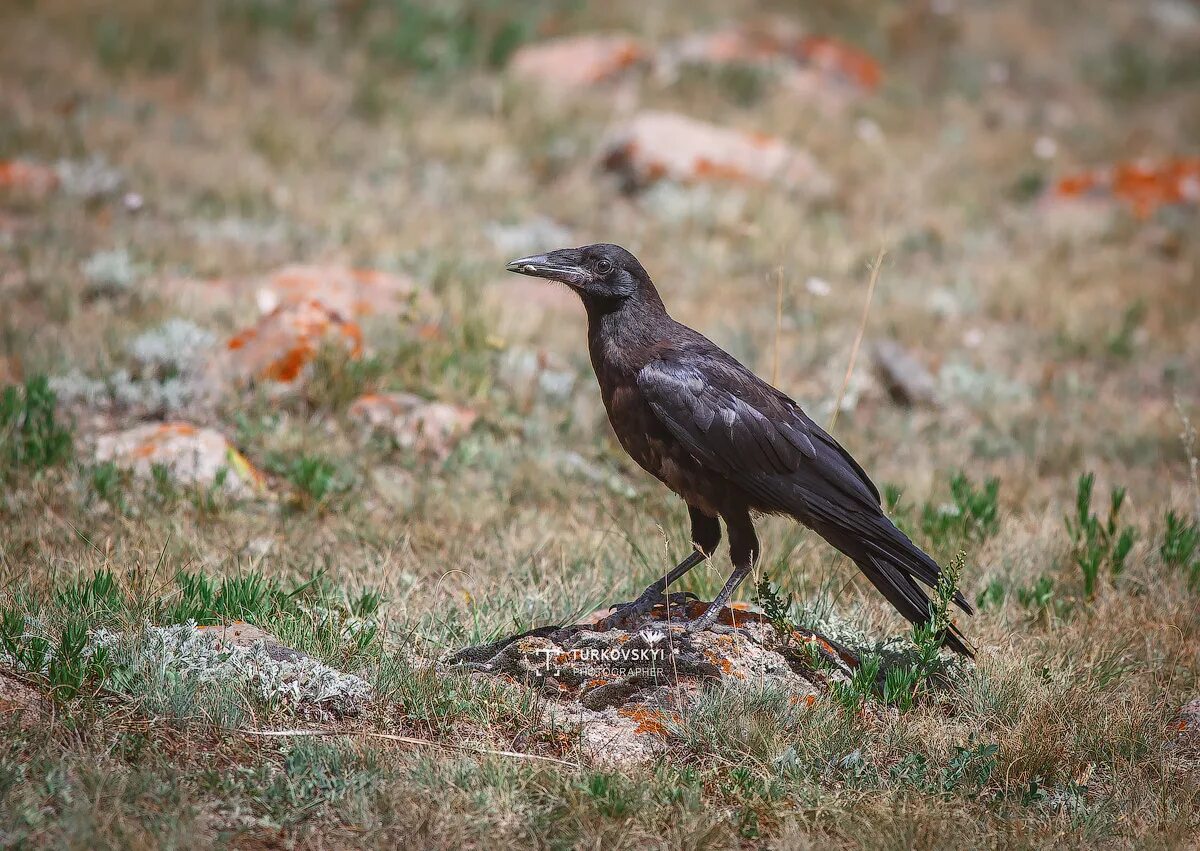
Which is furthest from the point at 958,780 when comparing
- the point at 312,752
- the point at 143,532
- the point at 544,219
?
the point at 544,219

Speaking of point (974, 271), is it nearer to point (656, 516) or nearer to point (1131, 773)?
point (656, 516)

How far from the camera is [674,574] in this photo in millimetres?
4316

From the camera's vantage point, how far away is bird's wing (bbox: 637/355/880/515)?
409 centimetres

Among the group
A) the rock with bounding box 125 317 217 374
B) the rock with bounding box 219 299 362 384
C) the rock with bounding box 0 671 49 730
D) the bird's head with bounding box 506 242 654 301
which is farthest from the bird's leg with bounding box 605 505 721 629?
the rock with bounding box 125 317 217 374

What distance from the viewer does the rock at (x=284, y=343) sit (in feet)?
21.8

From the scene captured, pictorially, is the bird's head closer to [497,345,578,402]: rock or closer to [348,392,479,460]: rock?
[348,392,479,460]: rock

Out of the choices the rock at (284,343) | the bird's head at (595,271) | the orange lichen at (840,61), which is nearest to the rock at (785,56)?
the orange lichen at (840,61)

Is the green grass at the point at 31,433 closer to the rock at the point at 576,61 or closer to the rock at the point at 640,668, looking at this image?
the rock at the point at 640,668

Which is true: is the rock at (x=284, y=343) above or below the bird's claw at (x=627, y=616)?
above

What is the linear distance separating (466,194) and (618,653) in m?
7.75

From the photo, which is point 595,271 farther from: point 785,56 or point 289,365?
point 785,56

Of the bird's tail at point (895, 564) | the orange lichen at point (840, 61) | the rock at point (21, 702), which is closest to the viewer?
the rock at point (21, 702)

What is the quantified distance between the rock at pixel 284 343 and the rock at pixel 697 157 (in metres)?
4.86

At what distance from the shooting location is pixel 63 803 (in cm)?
295
